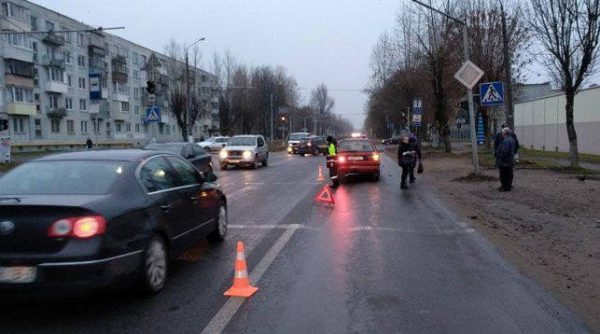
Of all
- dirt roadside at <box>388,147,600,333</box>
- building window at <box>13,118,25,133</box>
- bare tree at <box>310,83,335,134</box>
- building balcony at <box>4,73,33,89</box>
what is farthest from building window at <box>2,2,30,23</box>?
bare tree at <box>310,83,335,134</box>

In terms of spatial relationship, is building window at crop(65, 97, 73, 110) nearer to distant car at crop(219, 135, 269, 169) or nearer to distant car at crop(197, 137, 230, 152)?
distant car at crop(197, 137, 230, 152)

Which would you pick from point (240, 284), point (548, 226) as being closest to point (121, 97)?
point (548, 226)

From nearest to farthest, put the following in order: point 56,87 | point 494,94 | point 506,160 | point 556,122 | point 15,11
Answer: point 506,160, point 494,94, point 556,122, point 15,11, point 56,87

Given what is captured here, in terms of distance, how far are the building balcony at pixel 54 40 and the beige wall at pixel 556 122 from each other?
44432 mm

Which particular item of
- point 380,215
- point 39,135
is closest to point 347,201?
point 380,215

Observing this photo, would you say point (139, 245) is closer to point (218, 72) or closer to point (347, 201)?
point (347, 201)

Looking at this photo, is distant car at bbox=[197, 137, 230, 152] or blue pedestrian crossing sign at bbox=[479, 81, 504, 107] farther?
distant car at bbox=[197, 137, 230, 152]

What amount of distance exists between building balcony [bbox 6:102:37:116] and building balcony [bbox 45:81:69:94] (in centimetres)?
423

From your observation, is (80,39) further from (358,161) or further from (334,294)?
(334,294)

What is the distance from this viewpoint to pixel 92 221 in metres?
5.00

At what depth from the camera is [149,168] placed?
636 centimetres

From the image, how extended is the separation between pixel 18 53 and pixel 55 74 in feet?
26.2

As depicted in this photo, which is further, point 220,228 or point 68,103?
point 68,103

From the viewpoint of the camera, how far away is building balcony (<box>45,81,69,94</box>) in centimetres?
5615
